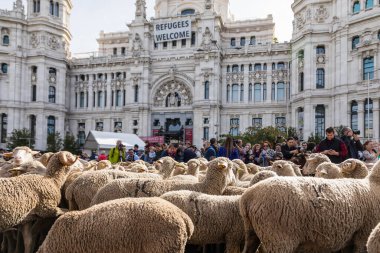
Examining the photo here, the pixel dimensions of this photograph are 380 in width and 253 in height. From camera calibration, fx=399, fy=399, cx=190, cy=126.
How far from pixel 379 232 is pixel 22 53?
5609cm

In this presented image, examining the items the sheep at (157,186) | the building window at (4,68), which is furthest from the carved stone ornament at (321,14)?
the sheep at (157,186)

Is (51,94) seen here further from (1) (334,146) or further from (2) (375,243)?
(2) (375,243)

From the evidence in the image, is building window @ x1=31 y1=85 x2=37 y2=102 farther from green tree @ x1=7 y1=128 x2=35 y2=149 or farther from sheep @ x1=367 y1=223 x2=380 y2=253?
sheep @ x1=367 y1=223 x2=380 y2=253

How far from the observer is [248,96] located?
5188 cm

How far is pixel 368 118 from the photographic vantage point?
3753cm

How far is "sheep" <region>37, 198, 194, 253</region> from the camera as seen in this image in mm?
3607

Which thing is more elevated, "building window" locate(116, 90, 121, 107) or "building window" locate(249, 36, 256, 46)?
"building window" locate(249, 36, 256, 46)

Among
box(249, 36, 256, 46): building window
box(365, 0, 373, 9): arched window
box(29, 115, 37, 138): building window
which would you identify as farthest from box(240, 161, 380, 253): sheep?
box(249, 36, 256, 46): building window

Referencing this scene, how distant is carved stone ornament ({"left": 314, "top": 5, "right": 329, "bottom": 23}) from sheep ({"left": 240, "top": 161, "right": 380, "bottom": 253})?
42.3 meters

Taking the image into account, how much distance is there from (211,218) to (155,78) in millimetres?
49626

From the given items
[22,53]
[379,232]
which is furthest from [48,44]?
[379,232]

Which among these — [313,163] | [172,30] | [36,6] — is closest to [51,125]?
[36,6]

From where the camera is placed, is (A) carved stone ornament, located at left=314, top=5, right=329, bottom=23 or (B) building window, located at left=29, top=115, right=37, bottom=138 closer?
(A) carved stone ornament, located at left=314, top=5, right=329, bottom=23

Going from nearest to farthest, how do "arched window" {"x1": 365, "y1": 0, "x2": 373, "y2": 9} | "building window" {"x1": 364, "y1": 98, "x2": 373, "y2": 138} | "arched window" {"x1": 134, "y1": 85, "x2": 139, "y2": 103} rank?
"building window" {"x1": 364, "y1": 98, "x2": 373, "y2": 138} → "arched window" {"x1": 365, "y1": 0, "x2": 373, "y2": 9} → "arched window" {"x1": 134, "y1": 85, "x2": 139, "y2": 103}
